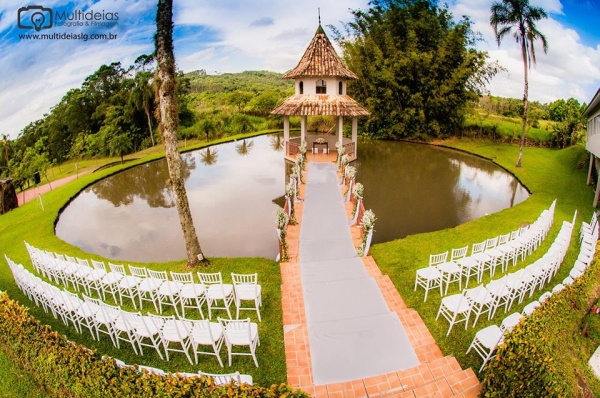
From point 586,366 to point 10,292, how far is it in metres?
13.3

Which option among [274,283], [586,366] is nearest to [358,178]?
[274,283]

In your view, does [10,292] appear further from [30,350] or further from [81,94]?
[81,94]

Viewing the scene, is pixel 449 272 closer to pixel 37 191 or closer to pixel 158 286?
pixel 158 286

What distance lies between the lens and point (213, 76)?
104750mm

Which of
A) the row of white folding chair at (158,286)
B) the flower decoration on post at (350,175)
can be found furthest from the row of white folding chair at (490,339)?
the flower decoration on post at (350,175)

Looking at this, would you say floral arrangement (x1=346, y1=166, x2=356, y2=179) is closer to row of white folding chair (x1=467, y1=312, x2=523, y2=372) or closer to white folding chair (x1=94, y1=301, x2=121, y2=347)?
row of white folding chair (x1=467, y1=312, x2=523, y2=372)

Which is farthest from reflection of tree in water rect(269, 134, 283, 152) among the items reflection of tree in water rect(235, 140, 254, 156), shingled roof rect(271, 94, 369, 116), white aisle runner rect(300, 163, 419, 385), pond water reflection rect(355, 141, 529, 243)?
white aisle runner rect(300, 163, 419, 385)

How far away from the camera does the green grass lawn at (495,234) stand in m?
7.57

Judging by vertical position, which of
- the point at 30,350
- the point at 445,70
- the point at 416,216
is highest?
the point at 445,70

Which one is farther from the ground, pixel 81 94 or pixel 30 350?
pixel 81 94

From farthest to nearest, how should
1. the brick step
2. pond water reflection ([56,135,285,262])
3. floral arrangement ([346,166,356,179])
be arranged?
1. floral arrangement ([346,166,356,179])
2. pond water reflection ([56,135,285,262])
3. the brick step

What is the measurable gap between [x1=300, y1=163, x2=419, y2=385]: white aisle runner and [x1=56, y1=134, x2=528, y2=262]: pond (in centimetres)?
193

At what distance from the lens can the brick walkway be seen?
5922 mm

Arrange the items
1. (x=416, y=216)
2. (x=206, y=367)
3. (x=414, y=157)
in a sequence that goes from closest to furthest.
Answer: (x=206, y=367)
(x=416, y=216)
(x=414, y=157)
